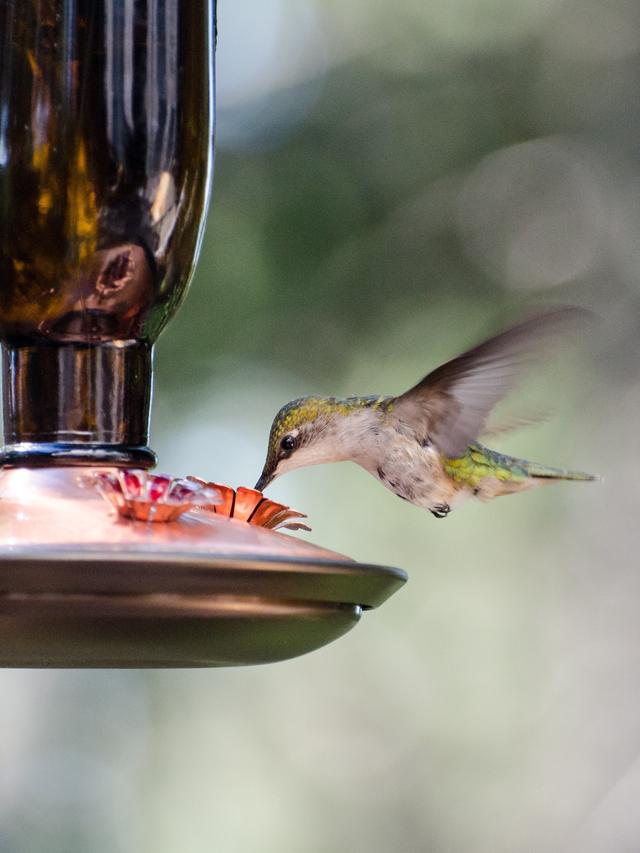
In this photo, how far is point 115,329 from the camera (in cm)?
207

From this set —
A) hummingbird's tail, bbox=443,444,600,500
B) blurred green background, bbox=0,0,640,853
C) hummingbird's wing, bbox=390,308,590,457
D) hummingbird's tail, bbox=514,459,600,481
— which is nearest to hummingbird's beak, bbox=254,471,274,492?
hummingbird's wing, bbox=390,308,590,457

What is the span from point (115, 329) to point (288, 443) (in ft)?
4.26

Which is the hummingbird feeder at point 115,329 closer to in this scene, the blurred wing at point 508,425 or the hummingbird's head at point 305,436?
the hummingbird's head at point 305,436

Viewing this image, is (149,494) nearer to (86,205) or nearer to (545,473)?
(86,205)

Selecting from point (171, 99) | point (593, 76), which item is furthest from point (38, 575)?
point (593, 76)

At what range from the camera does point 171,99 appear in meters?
2.05

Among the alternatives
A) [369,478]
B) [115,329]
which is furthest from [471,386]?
[369,478]

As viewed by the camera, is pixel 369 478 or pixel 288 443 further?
pixel 369 478

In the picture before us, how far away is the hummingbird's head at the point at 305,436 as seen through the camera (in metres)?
3.33

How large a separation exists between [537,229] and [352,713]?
2.62 metres

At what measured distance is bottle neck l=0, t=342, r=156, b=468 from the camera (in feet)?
6.53

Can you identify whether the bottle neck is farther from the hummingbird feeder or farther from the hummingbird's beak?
the hummingbird's beak

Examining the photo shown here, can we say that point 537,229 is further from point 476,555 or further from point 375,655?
point 375,655

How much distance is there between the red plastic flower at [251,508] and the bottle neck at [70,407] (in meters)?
0.12
